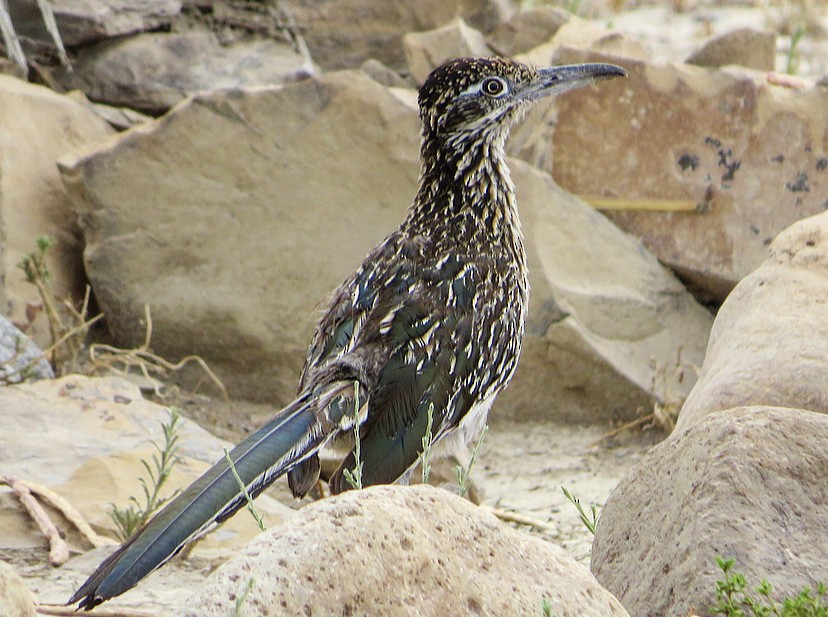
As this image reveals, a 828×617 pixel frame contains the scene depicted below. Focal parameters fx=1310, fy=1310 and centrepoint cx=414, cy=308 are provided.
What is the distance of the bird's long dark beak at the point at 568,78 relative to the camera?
540 centimetres

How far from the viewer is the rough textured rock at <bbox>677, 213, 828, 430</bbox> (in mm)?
4105

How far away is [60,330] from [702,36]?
683 cm

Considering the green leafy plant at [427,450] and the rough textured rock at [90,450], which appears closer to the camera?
the green leafy plant at [427,450]

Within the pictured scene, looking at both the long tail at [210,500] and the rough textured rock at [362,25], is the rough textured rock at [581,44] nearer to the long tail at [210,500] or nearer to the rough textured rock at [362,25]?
the rough textured rock at [362,25]

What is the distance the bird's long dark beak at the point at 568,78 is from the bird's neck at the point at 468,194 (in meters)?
0.24

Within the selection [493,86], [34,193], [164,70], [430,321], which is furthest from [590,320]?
[164,70]

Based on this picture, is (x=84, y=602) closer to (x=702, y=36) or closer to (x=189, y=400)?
(x=189, y=400)

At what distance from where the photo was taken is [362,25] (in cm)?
965

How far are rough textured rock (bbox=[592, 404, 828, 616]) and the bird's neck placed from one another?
174 centimetres

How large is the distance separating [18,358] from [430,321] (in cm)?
219

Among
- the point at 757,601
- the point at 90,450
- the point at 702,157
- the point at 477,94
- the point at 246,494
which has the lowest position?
the point at 702,157

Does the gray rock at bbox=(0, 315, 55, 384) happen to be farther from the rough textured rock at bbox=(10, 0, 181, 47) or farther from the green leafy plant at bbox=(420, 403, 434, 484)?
the rough textured rock at bbox=(10, 0, 181, 47)

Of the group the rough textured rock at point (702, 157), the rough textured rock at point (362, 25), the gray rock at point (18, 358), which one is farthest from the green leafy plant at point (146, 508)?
the rough textured rock at point (362, 25)

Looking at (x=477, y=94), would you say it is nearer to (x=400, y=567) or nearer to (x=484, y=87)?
(x=484, y=87)
